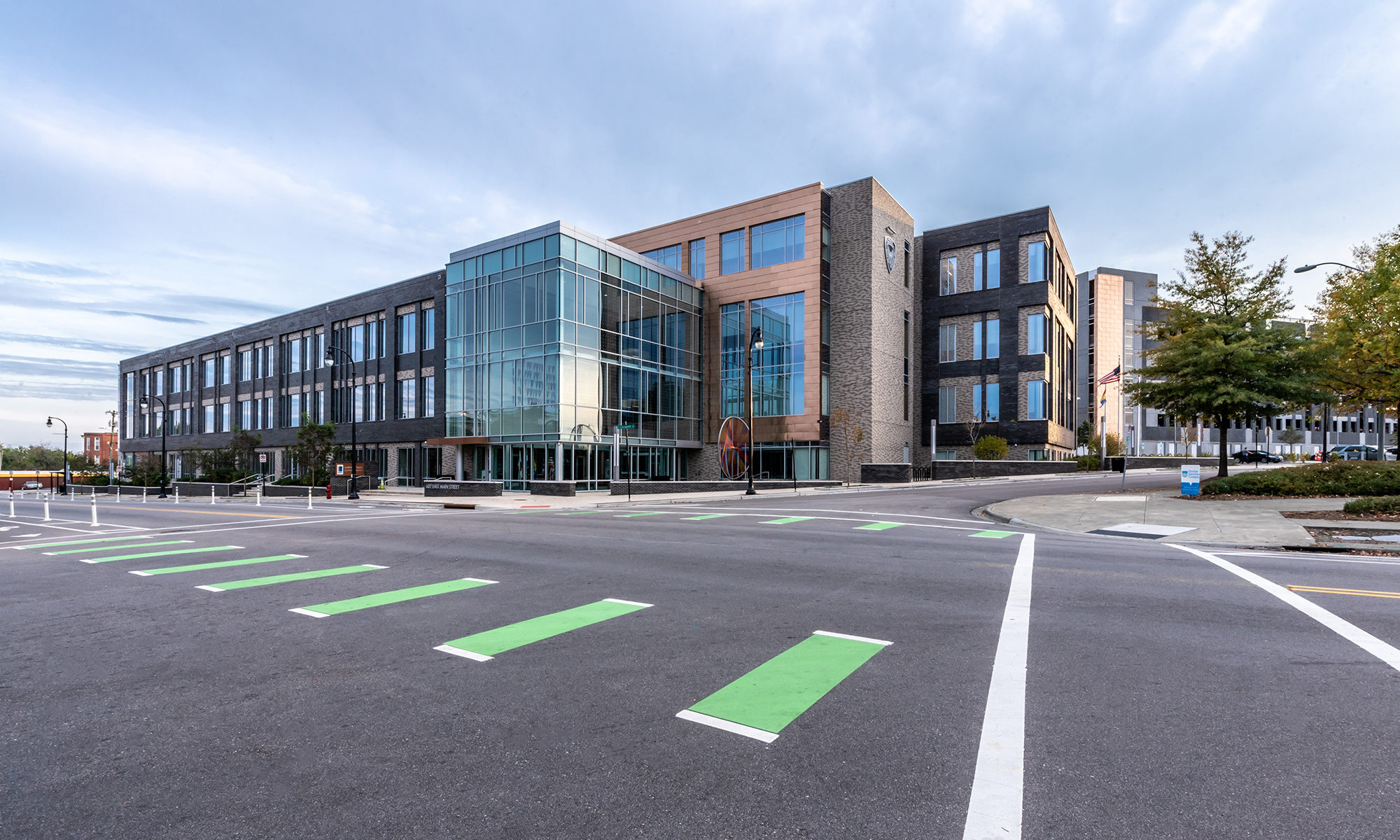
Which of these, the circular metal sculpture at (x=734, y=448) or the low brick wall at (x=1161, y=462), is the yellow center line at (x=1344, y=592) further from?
the low brick wall at (x=1161, y=462)

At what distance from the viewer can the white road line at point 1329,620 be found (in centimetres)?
573

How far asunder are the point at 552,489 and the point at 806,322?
23258mm

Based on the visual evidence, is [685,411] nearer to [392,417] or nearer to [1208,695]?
[392,417]

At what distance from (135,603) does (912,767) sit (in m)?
8.73

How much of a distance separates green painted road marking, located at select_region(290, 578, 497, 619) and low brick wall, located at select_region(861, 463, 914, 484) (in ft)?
133

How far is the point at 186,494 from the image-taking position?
49.2 metres

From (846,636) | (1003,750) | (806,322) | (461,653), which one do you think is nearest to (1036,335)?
(806,322)

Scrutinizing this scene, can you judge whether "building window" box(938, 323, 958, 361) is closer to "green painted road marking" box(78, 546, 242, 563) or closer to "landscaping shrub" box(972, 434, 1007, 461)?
"landscaping shrub" box(972, 434, 1007, 461)

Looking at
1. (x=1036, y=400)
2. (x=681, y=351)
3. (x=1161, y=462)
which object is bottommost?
(x=1161, y=462)

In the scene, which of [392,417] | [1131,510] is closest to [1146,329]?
[1131,510]

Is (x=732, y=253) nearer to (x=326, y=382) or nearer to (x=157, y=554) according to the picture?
(x=326, y=382)

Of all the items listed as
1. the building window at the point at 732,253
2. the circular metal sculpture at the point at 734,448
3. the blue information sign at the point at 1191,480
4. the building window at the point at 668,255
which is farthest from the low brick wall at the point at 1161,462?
the blue information sign at the point at 1191,480

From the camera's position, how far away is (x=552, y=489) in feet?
108

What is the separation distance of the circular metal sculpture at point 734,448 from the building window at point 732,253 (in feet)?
38.7
